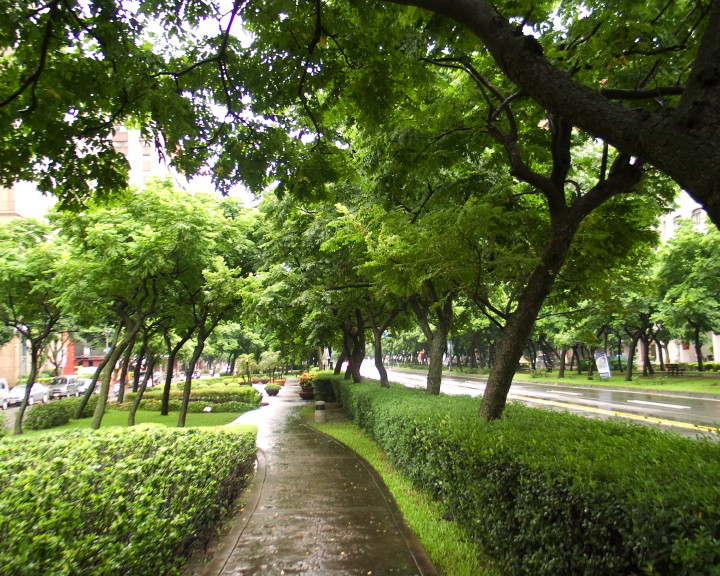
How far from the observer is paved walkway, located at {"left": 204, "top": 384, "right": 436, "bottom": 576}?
4.37 meters

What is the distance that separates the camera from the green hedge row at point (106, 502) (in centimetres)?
237

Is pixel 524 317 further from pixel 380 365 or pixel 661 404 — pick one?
pixel 661 404

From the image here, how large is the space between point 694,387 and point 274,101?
2682 cm

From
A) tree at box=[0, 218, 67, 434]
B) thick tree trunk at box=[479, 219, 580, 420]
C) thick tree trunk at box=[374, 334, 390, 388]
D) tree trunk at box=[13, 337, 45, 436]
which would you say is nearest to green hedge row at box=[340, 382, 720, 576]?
thick tree trunk at box=[479, 219, 580, 420]

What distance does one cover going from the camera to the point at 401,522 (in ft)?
18.4

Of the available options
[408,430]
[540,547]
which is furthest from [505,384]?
[540,547]

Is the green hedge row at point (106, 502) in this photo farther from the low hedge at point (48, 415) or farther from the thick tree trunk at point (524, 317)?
the low hedge at point (48, 415)

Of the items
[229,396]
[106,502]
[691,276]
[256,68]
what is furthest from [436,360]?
[691,276]

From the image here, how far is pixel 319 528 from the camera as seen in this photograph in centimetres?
541

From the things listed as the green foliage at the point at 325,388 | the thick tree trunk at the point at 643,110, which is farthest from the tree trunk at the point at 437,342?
the green foliage at the point at 325,388

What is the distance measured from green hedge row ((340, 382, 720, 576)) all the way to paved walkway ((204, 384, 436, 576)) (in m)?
0.82

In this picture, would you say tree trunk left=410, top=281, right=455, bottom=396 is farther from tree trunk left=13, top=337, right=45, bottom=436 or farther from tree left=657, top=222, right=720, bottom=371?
tree left=657, top=222, right=720, bottom=371

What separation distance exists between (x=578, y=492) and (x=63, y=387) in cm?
3452

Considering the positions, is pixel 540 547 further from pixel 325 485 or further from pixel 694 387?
pixel 694 387
